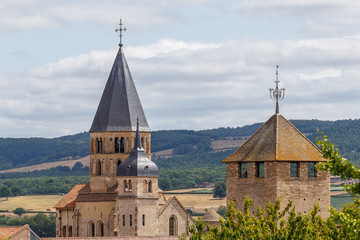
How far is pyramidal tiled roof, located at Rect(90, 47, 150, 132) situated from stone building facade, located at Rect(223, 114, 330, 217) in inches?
1870

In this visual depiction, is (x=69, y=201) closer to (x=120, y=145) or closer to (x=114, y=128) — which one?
(x=120, y=145)

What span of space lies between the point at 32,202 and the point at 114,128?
81.3 metres

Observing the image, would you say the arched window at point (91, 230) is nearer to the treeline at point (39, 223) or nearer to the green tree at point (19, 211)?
the treeline at point (39, 223)

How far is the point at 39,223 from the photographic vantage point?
5719 inches

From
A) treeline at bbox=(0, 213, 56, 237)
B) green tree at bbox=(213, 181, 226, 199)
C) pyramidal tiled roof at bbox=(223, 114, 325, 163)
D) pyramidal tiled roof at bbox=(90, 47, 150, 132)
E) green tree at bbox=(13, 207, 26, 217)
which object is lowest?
treeline at bbox=(0, 213, 56, 237)

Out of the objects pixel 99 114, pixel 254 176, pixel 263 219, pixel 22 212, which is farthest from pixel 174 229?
pixel 22 212

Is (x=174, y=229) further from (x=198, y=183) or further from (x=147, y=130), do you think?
(x=198, y=183)

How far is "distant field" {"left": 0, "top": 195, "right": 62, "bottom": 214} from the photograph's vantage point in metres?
173

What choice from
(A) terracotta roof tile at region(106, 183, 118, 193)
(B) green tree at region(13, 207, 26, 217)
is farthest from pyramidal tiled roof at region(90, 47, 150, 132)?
(B) green tree at region(13, 207, 26, 217)

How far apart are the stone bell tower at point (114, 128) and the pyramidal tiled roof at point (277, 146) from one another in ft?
150

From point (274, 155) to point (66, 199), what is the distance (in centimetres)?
5250

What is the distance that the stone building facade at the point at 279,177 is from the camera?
52500mm

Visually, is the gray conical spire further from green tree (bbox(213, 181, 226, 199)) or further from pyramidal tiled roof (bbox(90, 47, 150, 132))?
green tree (bbox(213, 181, 226, 199))

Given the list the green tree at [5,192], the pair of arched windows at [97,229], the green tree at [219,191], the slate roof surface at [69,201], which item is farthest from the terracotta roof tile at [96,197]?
the green tree at [5,192]
